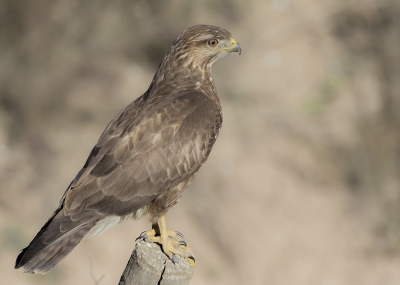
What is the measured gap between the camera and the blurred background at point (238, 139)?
995 centimetres

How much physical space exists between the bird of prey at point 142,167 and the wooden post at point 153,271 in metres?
0.31

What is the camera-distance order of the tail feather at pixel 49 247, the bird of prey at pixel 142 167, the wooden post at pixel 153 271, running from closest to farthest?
the wooden post at pixel 153 271 < the tail feather at pixel 49 247 < the bird of prey at pixel 142 167

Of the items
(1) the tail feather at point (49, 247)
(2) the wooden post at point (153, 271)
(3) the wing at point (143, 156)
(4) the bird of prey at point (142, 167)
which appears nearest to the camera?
(2) the wooden post at point (153, 271)

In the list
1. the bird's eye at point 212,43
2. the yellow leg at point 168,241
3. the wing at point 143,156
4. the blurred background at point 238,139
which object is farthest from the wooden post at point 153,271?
the blurred background at point 238,139

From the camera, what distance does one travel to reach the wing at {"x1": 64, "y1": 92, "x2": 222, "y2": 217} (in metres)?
4.72

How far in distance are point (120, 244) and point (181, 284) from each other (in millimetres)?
5481

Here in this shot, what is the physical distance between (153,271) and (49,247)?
2.27 feet

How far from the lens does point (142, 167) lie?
192 inches

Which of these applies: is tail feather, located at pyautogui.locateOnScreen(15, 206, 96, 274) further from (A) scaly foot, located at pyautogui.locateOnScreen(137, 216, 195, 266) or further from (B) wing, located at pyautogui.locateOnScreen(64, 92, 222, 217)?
(A) scaly foot, located at pyautogui.locateOnScreen(137, 216, 195, 266)

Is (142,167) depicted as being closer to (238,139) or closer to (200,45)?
(200,45)

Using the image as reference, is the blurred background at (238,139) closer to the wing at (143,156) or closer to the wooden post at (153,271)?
the wing at (143,156)

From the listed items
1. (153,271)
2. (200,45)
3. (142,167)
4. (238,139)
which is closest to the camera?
(153,271)

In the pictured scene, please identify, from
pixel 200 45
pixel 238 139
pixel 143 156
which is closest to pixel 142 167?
pixel 143 156

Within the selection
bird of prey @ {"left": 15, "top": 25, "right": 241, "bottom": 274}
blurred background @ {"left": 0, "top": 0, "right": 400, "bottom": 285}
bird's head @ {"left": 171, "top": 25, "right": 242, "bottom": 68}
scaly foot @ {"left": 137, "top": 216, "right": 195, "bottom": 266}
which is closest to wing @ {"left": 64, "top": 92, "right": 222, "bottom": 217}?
bird of prey @ {"left": 15, "top": 25, "right": 241, "bottom": 274}
